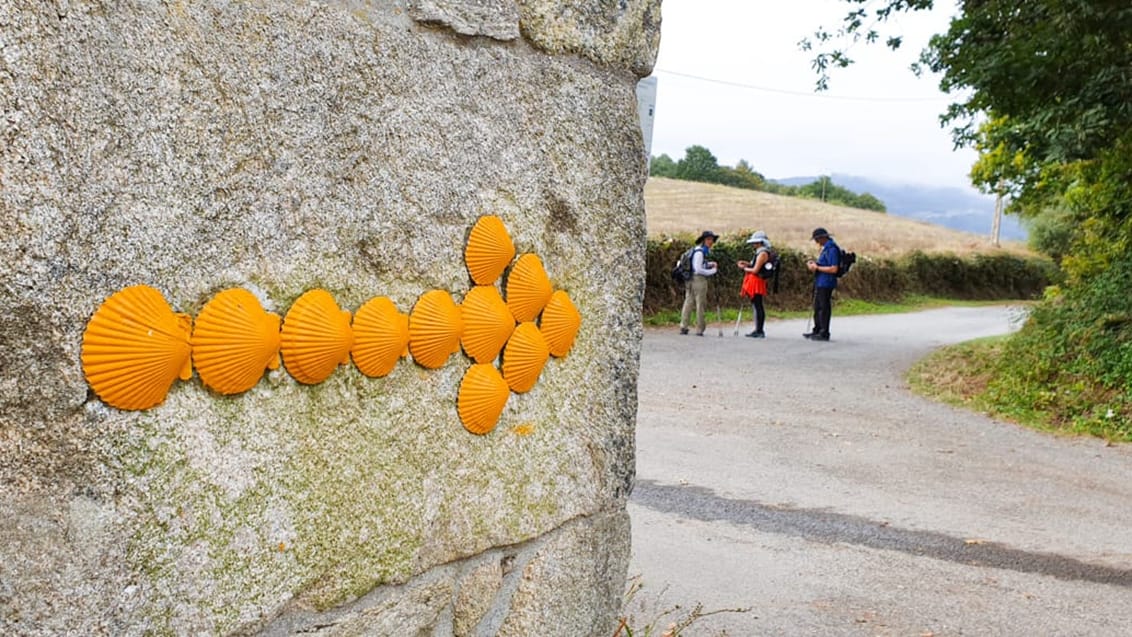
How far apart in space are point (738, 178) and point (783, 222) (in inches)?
77.3

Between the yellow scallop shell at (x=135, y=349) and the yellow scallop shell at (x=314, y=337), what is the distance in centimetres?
17

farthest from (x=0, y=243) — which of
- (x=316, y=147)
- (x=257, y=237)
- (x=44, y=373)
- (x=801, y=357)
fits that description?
(x=801, y=357)

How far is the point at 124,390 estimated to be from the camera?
1266mm

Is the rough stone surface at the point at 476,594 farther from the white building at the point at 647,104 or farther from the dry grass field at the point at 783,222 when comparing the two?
the dry grass field at the point at 783,222

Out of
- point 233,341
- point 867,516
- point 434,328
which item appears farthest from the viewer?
point 867,516

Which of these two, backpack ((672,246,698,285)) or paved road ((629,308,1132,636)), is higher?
backpack ((672,246,698,285))

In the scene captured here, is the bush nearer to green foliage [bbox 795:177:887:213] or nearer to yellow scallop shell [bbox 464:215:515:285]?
yellow scallop shell [bbox 464:215:515:285]

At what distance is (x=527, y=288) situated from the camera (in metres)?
1.89

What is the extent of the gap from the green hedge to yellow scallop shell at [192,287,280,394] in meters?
10.8

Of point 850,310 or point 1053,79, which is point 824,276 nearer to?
point 1053,79

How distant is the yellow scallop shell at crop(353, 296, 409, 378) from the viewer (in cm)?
159

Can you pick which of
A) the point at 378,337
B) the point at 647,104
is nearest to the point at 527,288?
the point at 378,337

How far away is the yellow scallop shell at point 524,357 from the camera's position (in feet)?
6.15

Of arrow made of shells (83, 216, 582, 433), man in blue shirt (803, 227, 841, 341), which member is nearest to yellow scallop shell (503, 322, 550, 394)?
arrow made of shells (83, 216, 582, 433)
